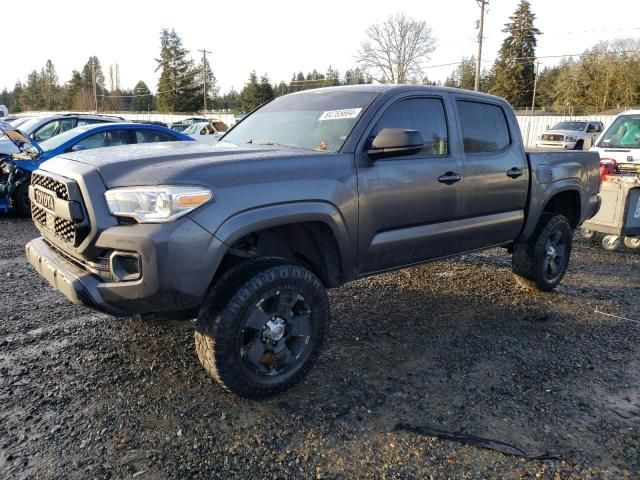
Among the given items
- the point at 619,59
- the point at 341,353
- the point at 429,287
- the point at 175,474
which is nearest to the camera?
the point at 175,474

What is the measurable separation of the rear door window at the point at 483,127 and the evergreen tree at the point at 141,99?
82.6m

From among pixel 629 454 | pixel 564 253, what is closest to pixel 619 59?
pixel 564 253

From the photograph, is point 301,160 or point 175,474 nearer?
point 175,474

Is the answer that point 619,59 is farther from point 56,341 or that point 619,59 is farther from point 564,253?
point 56,341

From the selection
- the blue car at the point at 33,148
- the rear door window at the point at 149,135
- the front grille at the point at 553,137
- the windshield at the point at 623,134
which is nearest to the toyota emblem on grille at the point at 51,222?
the blue car at the point at 33,148

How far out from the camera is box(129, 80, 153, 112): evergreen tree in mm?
81512

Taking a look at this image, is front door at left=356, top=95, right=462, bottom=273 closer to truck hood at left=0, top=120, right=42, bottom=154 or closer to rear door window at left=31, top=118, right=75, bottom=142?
truck hood at left=0, top=120, right=42, bottom=154

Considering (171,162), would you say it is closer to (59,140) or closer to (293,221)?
(293,221)

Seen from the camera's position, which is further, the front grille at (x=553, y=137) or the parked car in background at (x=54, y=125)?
the front grille at (x=553, y=137)

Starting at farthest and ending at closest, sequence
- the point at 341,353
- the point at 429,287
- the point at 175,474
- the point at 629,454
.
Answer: the point at 429,287 < the point at 341,353 < the point at 629,454 < the point at 175,474

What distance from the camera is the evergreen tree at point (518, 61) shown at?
59.9 metres

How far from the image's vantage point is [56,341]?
3775 mm

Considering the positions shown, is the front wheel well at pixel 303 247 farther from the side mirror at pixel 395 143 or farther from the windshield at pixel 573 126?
the windshield at pixel 573 126

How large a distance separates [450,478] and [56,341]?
9.59ft
